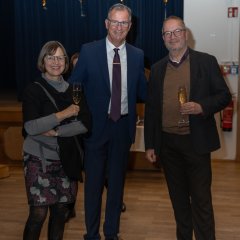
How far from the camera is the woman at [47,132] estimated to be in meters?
2.42

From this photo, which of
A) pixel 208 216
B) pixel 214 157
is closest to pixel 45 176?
pixel 208 216

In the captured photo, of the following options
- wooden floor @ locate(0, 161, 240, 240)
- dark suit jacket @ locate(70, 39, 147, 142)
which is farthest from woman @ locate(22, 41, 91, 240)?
wooden floor @ locate(0, 161, 240, 240)

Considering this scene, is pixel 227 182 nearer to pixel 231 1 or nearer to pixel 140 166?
pixel 140 166

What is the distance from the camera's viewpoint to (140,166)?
5234mm

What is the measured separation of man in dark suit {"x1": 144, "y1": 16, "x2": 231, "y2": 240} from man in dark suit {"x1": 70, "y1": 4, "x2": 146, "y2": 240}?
182 mm

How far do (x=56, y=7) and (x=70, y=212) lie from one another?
339 cm

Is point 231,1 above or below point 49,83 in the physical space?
above

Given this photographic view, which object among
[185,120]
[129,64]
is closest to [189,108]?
[185,120]

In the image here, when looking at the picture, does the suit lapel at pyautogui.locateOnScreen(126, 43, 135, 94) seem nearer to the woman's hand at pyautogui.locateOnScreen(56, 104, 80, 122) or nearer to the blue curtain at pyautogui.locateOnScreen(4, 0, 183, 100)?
the woman's hand at pyautogui.locateOnScreen(56, 104, 80, 122)

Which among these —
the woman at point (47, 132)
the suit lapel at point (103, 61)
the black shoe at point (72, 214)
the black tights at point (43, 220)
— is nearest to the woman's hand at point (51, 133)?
the woman at point (47, 132)

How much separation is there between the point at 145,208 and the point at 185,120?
1.56m

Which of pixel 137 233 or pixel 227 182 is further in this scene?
pixel 227 182

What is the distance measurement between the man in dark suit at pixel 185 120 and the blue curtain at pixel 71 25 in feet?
10.3

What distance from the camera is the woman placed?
242cm
